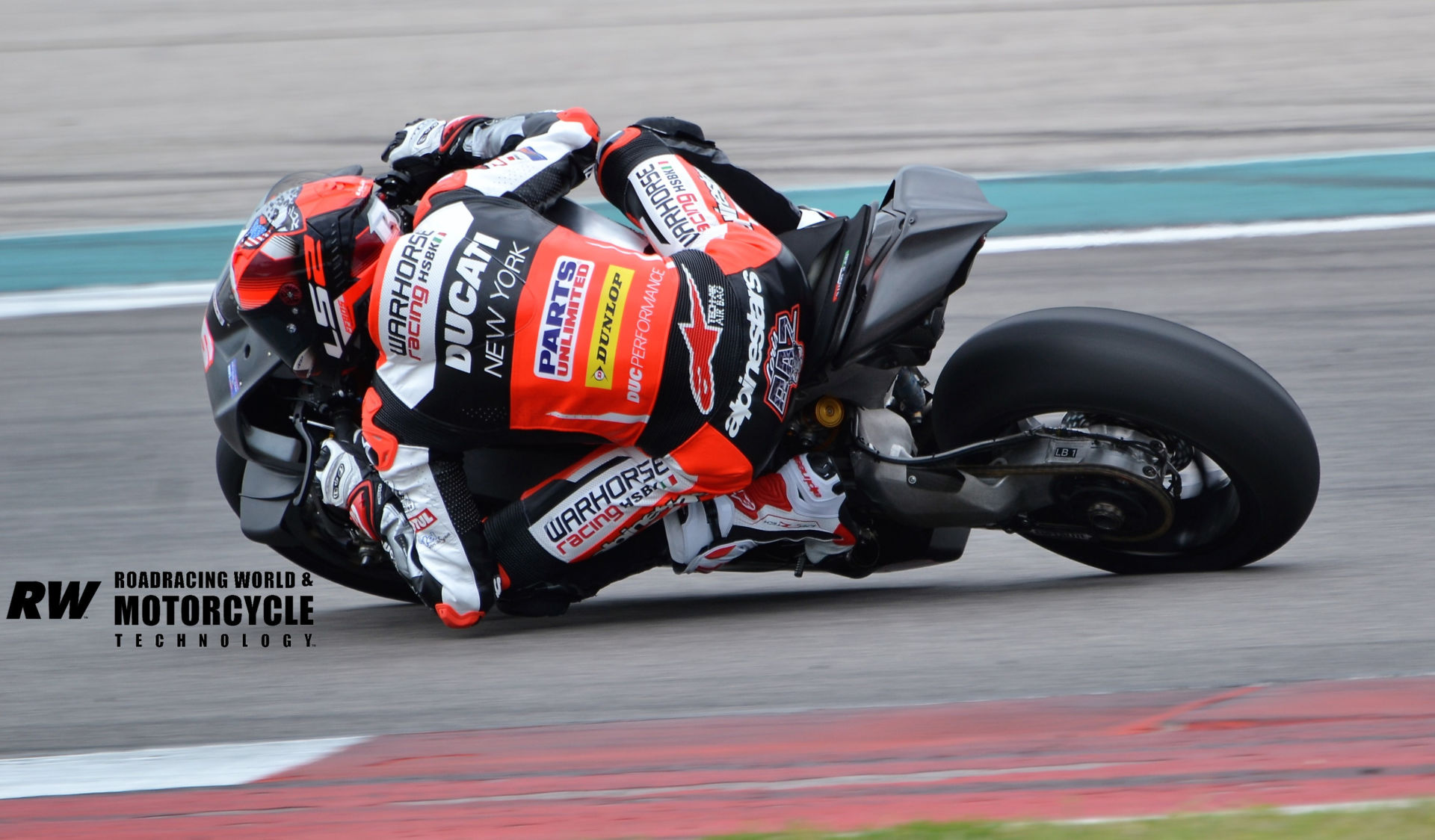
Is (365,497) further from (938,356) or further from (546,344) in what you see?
(938,356)

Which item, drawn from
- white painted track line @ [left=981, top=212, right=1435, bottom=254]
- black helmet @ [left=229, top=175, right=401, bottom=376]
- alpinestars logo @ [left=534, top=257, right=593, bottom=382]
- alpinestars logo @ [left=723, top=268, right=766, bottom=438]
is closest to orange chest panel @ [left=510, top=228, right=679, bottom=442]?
alpinestars logo @ [left=534, top=257, right=593, bottom=382]

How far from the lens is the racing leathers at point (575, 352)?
3.49 metres

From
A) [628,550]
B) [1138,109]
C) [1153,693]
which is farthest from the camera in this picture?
[1138,109]

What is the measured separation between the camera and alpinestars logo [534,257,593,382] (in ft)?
11.4

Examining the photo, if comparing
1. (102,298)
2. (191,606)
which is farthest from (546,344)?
(102,298)

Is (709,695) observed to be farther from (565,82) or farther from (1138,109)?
(565,82)

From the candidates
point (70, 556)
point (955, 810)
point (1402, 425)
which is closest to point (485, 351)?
point (955, 810)

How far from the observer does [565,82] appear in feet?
34.5

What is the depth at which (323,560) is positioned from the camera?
4184mm

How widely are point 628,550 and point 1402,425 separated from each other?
8.95 ft

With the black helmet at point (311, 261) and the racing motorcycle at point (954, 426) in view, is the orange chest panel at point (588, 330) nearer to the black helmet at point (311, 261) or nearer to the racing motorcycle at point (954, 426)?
the racing motorcycle at point (954, 426)

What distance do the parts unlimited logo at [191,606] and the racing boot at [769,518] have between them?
108 cm

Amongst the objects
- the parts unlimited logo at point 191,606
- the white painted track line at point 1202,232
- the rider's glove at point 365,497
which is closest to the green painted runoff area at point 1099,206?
the white painted track line at point 1202,232

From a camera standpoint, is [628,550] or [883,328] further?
[628,550]
